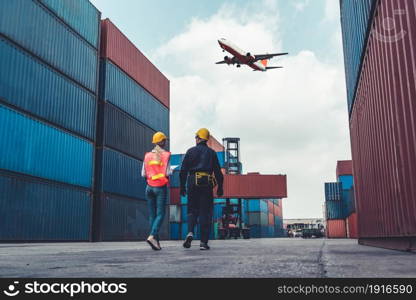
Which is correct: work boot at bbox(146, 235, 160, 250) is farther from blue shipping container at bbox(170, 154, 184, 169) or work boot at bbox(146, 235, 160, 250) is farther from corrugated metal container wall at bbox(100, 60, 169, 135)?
blue shipping container at bbox(170, 154, 184, 169)

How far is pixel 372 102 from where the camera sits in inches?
255

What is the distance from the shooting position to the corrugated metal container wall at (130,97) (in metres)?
21.4

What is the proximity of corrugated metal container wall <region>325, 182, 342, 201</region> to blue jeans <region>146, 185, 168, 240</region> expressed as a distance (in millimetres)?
33507

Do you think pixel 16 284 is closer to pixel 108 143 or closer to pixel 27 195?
pixel 27 195

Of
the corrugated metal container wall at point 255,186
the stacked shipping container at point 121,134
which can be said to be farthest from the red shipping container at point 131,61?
the corrugated metal container wall at point 255,186

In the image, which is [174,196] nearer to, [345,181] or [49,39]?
[345,181]

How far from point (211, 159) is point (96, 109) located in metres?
15.5

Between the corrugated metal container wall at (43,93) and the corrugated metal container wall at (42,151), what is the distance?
53 centimetres

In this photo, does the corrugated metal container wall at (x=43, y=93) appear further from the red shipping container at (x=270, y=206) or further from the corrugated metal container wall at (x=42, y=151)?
the red shipping container at (x=270, y=206)

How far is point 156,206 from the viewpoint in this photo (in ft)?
19.7

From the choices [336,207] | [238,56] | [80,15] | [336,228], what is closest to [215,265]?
[80,15]

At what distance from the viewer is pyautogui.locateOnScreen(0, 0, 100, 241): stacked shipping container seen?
1423 centimetres

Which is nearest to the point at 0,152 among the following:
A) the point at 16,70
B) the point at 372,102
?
the point at 16,70

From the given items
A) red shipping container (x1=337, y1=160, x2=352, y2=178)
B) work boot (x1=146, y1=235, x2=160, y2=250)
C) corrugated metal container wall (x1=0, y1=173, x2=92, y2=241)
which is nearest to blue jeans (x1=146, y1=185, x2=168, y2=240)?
work boot (x1=146, y1=235, x2=160, y2=250)
